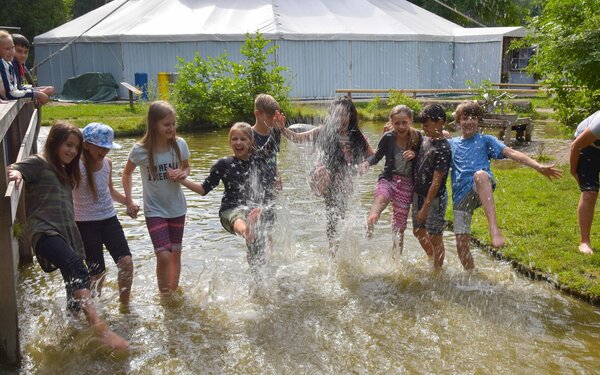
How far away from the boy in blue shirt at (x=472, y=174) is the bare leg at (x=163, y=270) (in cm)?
265

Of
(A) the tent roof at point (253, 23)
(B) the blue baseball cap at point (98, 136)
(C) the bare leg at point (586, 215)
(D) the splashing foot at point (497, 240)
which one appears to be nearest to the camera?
(B) the blue baseball cap at point (98, 136)

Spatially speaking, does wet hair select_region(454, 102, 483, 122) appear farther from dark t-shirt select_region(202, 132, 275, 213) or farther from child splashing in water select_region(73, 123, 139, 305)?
child splashing in water select_region(73, 123, 139, 305)

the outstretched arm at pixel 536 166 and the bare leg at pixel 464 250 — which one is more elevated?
the outstretched arm at pixel 536 166

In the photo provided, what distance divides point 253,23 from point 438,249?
2289 cm

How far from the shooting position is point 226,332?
5.23 metres

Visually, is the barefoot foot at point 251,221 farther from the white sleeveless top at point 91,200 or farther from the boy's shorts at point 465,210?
the boy's shorts at point 465,210

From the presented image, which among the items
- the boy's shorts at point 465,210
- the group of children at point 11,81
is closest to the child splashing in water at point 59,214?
the group of children at point 11,81

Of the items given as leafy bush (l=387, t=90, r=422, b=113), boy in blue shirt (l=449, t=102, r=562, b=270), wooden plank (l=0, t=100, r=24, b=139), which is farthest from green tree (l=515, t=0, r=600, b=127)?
leafy bush (l=387, t=90, r=422, b=113)

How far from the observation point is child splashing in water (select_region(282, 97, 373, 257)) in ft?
21.2

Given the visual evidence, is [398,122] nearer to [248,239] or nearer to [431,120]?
[431,120]

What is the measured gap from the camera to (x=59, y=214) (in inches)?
184

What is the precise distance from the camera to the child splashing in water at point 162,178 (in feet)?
18.0

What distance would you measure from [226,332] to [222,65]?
16299mm

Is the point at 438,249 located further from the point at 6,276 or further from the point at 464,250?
the point at 6,276
